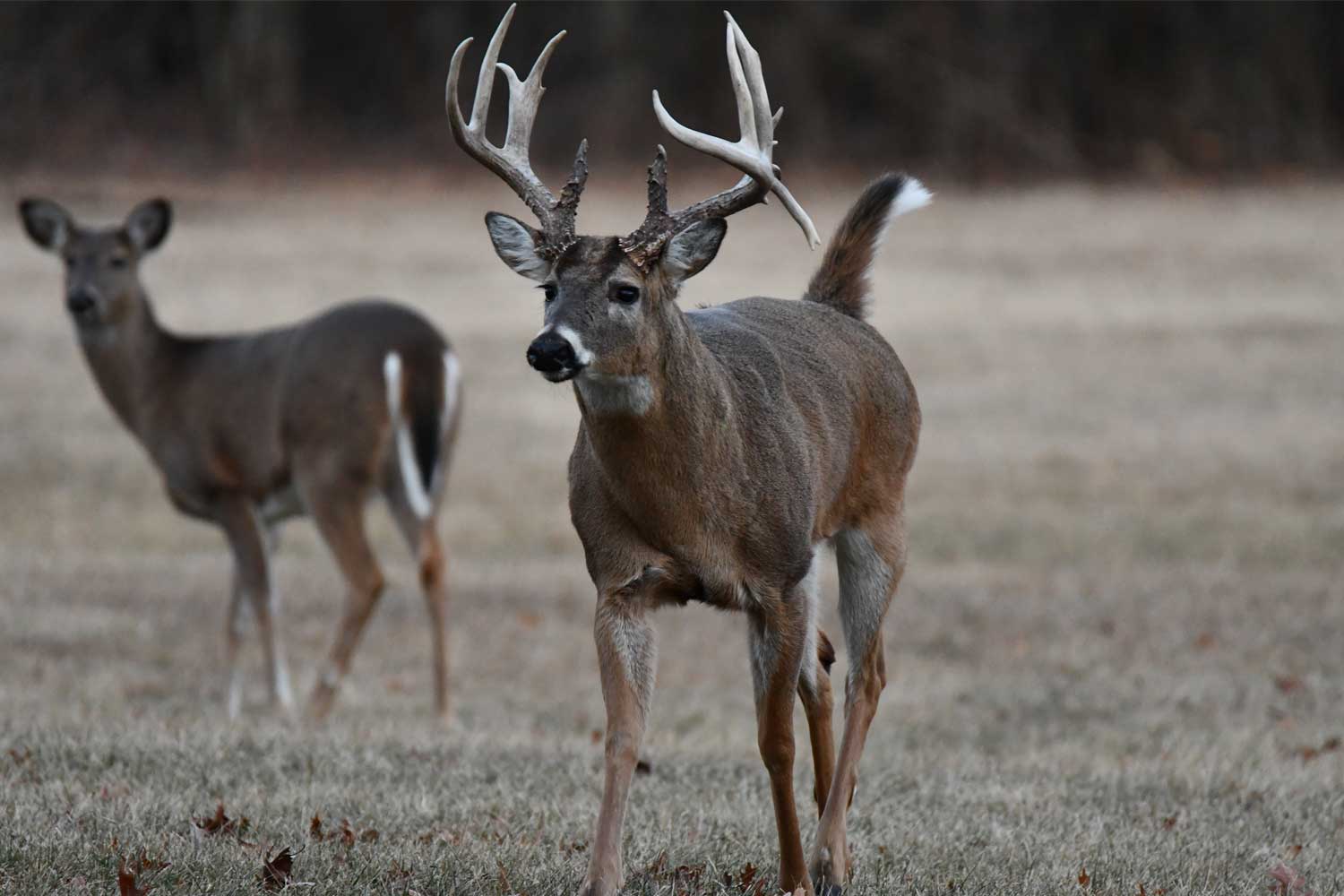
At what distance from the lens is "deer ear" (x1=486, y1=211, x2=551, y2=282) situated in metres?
5.39

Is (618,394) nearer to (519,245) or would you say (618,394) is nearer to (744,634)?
(519,245)

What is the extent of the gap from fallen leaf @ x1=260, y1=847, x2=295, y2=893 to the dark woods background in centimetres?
2834

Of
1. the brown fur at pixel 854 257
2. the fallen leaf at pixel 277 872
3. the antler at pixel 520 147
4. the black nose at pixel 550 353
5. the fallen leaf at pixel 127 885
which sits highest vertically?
the antler at pixel 520 147

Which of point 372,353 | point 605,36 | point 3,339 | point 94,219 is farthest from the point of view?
point 605,36

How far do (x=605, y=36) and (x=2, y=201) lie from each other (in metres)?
10.5

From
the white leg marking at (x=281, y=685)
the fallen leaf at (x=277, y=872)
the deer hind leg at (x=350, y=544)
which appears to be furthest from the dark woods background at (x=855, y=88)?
the fallen leaf at (x=277, y=872)

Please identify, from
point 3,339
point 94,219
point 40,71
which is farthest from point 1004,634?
point 40,71

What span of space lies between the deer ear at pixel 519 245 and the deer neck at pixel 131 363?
6.36m

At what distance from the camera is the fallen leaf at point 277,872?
5113 millimetres

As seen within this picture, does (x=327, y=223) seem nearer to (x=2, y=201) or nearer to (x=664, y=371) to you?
(x=2, y=201)

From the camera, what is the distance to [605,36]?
34469 mm

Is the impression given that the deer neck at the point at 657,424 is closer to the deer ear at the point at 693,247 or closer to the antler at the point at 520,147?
the deer ear at the point at 693,247

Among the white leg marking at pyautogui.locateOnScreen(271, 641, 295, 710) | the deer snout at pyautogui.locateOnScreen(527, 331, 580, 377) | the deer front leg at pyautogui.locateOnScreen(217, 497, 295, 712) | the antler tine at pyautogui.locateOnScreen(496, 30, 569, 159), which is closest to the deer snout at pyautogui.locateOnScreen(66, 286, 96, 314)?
the deer front leg at pyautogui.locateOnScreen(217, 497, 295, 712)

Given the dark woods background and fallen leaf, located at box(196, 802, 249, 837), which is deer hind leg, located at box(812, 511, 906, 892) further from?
the dark woods background
